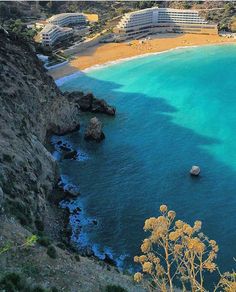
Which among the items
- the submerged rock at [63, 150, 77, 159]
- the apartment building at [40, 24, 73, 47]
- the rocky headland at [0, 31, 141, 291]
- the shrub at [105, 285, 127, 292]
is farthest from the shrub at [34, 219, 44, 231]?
the apartment building at [40, 24, 73, 47]

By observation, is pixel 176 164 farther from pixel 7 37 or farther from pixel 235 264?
pixel 7 37

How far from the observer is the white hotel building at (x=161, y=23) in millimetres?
158250

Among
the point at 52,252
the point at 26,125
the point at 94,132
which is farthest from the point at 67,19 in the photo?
the point at 52,252

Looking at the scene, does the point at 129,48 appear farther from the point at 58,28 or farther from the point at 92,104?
the point at 92,104

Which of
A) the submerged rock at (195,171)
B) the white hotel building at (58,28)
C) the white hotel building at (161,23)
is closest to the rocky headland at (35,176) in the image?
the submerged rock at (195,171)

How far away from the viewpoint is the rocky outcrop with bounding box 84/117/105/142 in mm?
81688

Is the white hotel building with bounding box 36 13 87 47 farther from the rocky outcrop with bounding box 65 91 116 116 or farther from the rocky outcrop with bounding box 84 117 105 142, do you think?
the rocky outcrop with bounding box 84 117 105 142

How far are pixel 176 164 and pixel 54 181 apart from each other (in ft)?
67.4

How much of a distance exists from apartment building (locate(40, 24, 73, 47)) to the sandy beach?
10372 millimetres

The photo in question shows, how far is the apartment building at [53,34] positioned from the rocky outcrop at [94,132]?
211 feet

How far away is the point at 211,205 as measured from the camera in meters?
62.3

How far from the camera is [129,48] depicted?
144 m

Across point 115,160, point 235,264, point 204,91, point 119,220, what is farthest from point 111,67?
point 235,264

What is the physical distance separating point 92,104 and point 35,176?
42.9 meters
